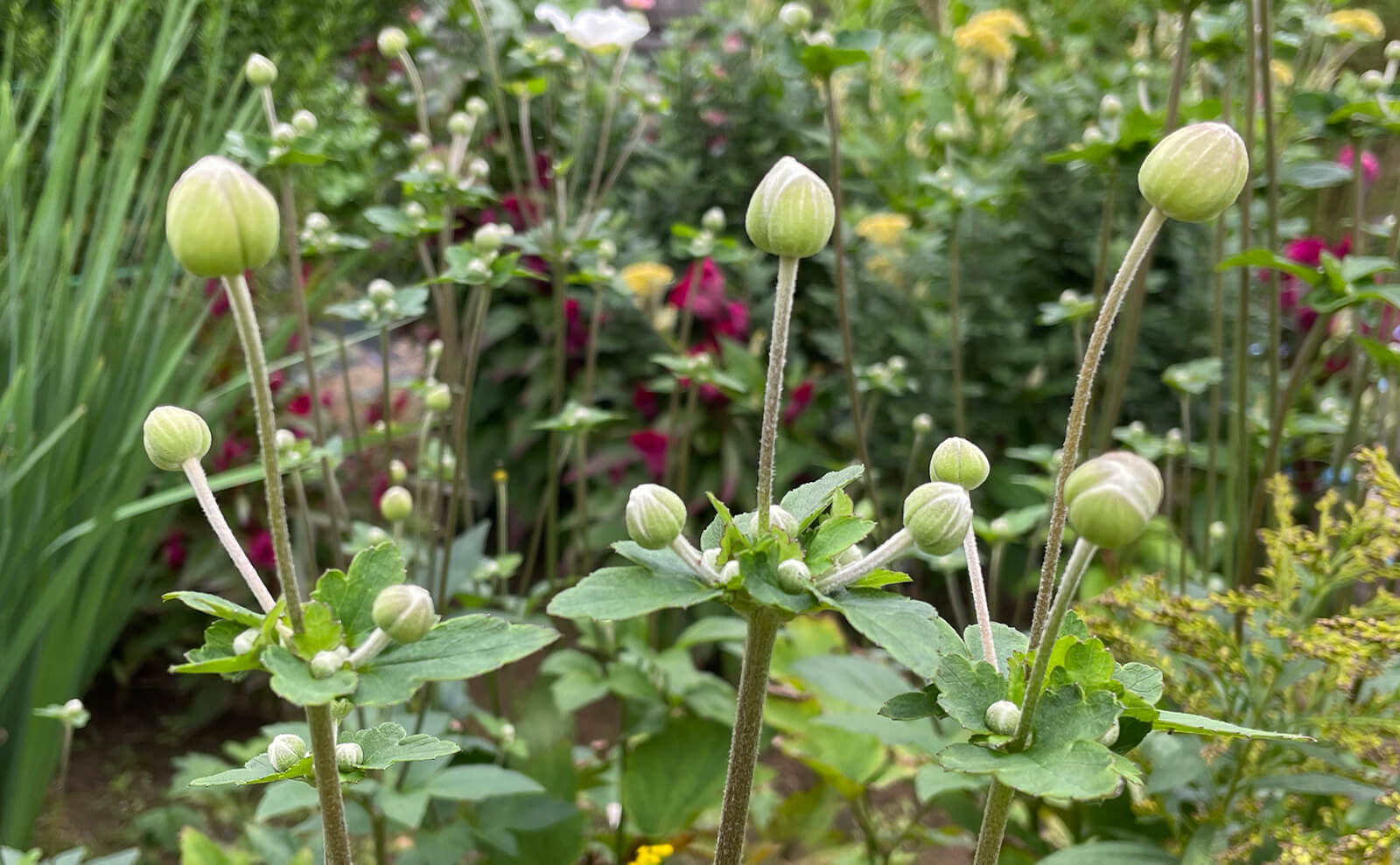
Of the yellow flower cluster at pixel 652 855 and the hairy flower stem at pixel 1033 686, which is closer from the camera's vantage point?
the hairy flower stem at pixel 1033 686

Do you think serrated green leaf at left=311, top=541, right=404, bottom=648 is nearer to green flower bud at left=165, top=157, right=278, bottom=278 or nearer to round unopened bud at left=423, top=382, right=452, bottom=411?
green flower bud at left=165, top=157, right=278, bottom=278

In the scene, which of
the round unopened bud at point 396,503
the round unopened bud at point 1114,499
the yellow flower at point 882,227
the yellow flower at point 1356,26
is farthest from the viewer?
the yellow flower at point 882,227

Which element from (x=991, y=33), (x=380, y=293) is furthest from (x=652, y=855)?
(x=991, y=33)

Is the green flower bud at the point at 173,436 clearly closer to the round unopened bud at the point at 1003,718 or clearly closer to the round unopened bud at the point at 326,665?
the round unopened bud at the point at 326,665

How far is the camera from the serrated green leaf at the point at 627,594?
13.9 inches

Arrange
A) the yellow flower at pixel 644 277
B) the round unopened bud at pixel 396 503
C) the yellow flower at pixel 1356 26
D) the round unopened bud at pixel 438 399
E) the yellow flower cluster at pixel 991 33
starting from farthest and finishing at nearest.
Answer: the yellow flower cluster at pixel 991 33
the yellow flower at pixel 644 277
the yellow flower at pixel 1356 26
the round unopened bud at pixel 438 399
the round unopened bud at pixel 396 503

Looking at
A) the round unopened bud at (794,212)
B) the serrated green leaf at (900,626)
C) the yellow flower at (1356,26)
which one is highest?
the yellow flower at (1356,26)

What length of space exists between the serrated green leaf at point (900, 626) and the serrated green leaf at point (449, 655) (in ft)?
0.37

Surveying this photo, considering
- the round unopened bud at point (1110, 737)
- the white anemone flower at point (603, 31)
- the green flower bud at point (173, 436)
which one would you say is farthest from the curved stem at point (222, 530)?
the white anemone flower at point (603, 31)

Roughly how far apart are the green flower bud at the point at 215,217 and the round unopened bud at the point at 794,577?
0.68ft

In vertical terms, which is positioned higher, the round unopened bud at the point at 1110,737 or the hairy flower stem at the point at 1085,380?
the hairy flower stem at the point at 1085,380

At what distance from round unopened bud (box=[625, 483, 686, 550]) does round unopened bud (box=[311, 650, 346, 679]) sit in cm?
11

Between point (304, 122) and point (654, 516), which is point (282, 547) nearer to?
point (654, 516)

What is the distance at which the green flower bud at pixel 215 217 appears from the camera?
30 centimetres
